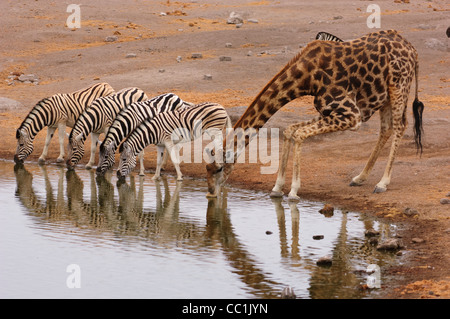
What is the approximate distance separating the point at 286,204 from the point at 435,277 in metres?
4.30

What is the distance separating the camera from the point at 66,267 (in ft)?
29.7

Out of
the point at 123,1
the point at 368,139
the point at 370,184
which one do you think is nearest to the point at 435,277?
the point at 370,184

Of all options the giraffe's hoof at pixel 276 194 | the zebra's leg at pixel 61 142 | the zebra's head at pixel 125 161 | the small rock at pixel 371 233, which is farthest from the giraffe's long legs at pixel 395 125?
the zebra's leg at pixel 61 142

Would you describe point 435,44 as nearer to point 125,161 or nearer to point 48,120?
point 48,120

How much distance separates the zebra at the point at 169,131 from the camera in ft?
48.5

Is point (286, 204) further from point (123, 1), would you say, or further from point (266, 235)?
point (123, 1)

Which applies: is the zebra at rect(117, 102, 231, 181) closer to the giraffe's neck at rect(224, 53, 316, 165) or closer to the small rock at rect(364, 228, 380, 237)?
the giraffe's neck at rect(224, 53, 316, 165)

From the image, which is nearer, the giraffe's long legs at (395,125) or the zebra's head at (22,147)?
the giraffe's long legs at (395,125)

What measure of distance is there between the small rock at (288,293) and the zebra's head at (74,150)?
8821mm

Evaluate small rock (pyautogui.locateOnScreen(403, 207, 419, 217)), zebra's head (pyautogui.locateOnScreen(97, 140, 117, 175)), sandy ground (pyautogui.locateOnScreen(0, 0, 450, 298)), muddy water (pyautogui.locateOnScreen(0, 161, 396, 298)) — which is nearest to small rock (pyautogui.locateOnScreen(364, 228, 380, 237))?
muddy water (pyautogui.locateOnScreen(0, 161, 396, 298))

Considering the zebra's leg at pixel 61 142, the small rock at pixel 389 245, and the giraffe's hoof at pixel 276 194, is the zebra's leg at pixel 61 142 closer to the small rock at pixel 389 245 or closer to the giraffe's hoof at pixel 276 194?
the giraffe's hoof at pixel 276 194

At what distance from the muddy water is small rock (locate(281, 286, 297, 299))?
87mm

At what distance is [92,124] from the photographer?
16141 mm

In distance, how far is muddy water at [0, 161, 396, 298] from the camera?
8.44 m
